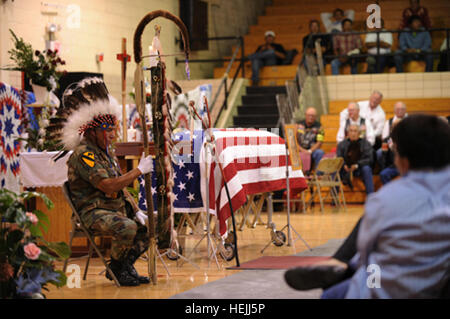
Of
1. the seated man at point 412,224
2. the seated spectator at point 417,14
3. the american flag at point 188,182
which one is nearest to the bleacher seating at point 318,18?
the seated spectator at point 417,14

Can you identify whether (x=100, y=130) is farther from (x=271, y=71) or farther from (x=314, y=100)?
(x=271, y=71)

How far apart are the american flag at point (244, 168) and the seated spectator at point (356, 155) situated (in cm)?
380

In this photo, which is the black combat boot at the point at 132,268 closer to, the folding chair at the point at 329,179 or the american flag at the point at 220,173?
the american flag at the point at 220,173

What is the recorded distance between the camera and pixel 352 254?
99.7 inches

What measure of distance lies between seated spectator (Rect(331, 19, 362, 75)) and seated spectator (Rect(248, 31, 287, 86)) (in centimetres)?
124

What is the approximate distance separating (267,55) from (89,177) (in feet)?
29.8

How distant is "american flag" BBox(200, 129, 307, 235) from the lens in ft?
18.4

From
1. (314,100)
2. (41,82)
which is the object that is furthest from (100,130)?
(314,100)

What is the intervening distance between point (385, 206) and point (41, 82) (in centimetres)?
524

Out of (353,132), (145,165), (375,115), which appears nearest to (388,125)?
(375,115)

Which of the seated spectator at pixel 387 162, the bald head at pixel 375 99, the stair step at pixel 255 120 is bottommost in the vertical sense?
the seated spectator at pixel 387 162

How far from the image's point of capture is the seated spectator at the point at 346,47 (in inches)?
480

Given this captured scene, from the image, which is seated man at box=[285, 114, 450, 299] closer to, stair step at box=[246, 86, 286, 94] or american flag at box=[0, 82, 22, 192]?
american flag at box=[0, 82, 22, 192]
